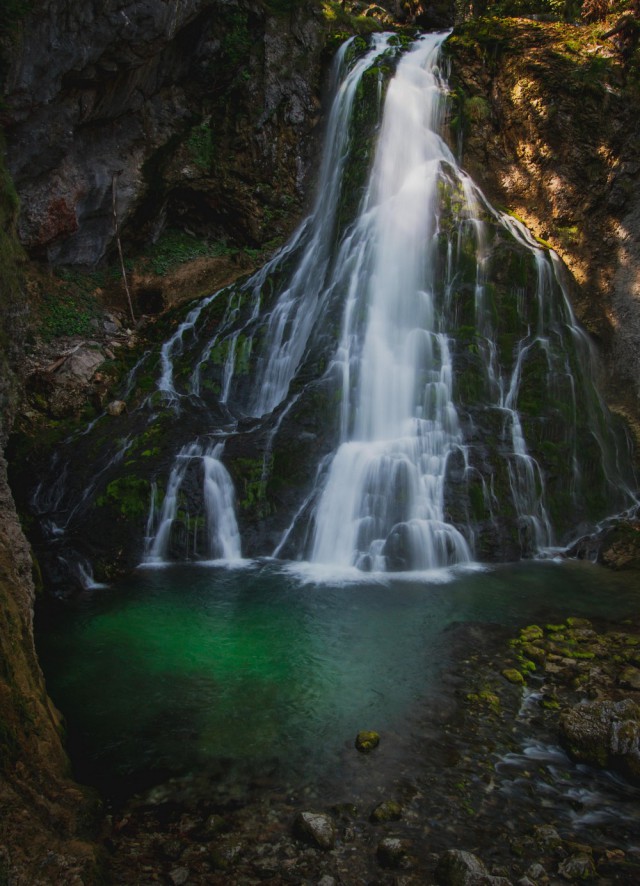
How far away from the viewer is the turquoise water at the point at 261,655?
16.4ft

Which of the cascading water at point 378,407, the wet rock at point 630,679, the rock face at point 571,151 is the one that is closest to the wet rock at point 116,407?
the cascading water at point 378,407

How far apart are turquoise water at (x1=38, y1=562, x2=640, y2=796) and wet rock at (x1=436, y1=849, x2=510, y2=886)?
1.29 meters

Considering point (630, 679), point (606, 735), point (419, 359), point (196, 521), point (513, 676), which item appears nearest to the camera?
point (606, 735)

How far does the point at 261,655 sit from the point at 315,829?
3.17 meters

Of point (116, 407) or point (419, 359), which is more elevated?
point (419, 359)

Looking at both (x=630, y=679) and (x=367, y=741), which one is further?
(x=630, y=679)

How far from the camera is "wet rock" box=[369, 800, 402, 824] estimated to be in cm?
407

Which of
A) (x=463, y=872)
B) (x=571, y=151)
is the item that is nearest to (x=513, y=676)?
(x=463, y=872)

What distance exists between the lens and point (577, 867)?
3.64 m

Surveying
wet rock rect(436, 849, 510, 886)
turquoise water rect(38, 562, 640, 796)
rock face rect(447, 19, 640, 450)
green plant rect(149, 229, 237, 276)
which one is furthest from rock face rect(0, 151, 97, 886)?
rock face rect(447, 19, 640, 450)

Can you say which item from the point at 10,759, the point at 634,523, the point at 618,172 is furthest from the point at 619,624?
the point at 618,172

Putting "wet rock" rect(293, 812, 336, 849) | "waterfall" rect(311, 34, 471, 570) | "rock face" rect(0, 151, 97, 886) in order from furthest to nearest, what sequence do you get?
1. "waterfall" rect(311, 34, 471, 570)
2. "wet rock" rect(293, 812, 336, 849)
3. "rock face" rect(0, 151, 97, 886)

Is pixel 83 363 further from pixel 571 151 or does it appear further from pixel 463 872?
pixel 571 151

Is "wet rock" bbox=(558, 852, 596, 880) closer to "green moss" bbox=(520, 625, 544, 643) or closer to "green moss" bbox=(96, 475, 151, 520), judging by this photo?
"green moss" bbox=(520, 625, 544, 643)
